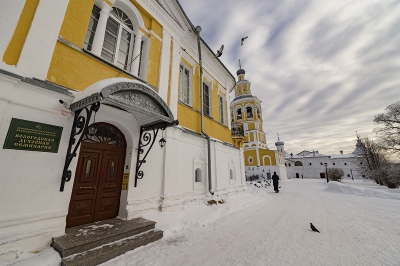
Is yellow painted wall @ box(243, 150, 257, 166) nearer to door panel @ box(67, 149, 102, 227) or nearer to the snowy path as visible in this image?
the snowy path

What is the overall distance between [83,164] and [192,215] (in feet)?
11.7

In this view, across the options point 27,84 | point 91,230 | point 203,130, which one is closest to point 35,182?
point 91,230

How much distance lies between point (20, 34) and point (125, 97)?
233 centimetres

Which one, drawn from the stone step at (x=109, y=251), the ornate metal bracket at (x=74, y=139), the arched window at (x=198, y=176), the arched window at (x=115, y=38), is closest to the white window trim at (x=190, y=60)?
the arched window at (x=115, y=38)

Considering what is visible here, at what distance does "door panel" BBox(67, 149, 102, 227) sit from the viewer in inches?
144

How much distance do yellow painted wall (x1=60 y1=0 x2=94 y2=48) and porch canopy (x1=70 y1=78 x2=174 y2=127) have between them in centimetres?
165

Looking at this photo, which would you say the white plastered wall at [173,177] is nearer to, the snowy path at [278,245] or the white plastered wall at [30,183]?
the snowy path at [278,245]

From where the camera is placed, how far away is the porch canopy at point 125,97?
9.77 ft

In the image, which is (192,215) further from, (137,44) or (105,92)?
(137,44)

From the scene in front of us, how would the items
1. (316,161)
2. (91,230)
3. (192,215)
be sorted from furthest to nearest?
(316,161) < (192,215) < (91,230)

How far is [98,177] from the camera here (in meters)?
4.16

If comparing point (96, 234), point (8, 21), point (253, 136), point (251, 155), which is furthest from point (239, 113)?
point (8, 21)

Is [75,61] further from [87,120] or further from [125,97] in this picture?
[87,120]

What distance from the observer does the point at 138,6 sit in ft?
18.8
